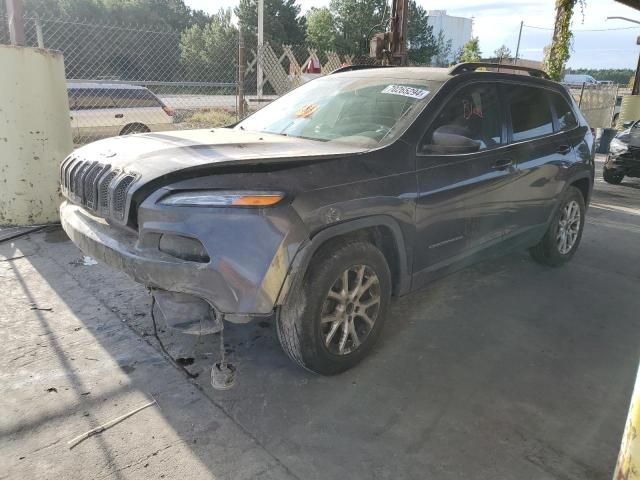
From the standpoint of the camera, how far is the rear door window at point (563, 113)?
4.77 metres

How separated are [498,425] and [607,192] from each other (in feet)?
28.8

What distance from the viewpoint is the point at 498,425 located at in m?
2.72

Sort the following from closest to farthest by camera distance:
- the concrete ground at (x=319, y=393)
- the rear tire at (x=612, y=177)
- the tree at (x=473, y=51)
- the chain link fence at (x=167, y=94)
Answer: the concrete ground at (x=319, y=393), the chain link fence at (x=167, y=94), the rear tire at (x=612, y=177), the tree at (x=473, y=51)

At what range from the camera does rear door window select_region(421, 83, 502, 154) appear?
3.30 m

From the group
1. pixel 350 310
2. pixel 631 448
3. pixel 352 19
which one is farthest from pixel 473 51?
pixel 631 448

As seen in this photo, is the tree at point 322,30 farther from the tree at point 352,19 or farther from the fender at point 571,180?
the fender at point 571,180

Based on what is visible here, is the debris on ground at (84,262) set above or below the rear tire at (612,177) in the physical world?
above

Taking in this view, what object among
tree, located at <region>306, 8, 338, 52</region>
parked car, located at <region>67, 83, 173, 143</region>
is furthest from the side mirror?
tree, located at <region>306, 8, 338, 52</region>

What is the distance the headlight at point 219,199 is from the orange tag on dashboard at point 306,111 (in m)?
1.49

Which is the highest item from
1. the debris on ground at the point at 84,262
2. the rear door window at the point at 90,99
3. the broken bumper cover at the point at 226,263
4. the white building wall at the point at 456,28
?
the white building wall at the point at 456,28

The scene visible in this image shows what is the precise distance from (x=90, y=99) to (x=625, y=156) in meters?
10.5

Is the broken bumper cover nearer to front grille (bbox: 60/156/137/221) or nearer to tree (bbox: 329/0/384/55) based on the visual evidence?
front grille (bbox: 60/156/137/221)

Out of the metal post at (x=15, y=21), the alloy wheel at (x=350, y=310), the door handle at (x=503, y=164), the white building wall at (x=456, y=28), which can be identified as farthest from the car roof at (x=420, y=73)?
the white building wall at (x=456, y=28)

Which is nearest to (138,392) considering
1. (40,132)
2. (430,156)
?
(430,156)
